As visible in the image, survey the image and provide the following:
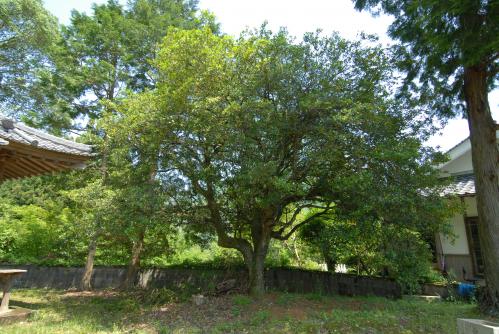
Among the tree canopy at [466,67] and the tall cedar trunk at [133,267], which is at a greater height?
the tree canopy at [466,67]

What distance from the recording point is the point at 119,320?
767cm

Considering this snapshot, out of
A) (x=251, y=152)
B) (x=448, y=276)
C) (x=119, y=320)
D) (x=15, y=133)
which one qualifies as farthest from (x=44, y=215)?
(x=448, y=276)

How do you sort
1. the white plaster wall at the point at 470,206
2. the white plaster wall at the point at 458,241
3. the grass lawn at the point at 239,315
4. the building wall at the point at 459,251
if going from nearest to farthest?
the grass lawn at the point at 239,315 → the building wall at the point at 459,251 → the white plaster wall at the point at 458,241 → the white plaster wall at the point at 470,206

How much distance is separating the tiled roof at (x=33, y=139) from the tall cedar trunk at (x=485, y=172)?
9.00 meters

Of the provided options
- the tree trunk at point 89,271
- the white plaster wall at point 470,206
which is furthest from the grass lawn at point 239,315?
the white plaster wall at point 470,206

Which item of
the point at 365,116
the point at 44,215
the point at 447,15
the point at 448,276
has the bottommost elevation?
the point at 448,276

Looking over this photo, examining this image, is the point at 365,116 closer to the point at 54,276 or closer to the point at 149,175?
the point at 149,175

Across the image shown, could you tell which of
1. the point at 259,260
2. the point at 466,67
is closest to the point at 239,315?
the point at 259,260

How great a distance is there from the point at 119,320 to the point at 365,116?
723 centimetres

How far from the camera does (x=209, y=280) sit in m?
11.4

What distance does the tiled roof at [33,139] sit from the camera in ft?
19.1

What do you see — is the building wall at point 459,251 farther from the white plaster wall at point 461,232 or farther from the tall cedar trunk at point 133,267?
the tall cedar trunk at point 133,267

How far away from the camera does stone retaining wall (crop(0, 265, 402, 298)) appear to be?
10.9m

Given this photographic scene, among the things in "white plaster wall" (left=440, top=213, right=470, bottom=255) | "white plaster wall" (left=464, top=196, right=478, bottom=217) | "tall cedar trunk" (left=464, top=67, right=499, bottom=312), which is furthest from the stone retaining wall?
"white plaster wall" (left=464, top=196, right=478, bottom=217)
